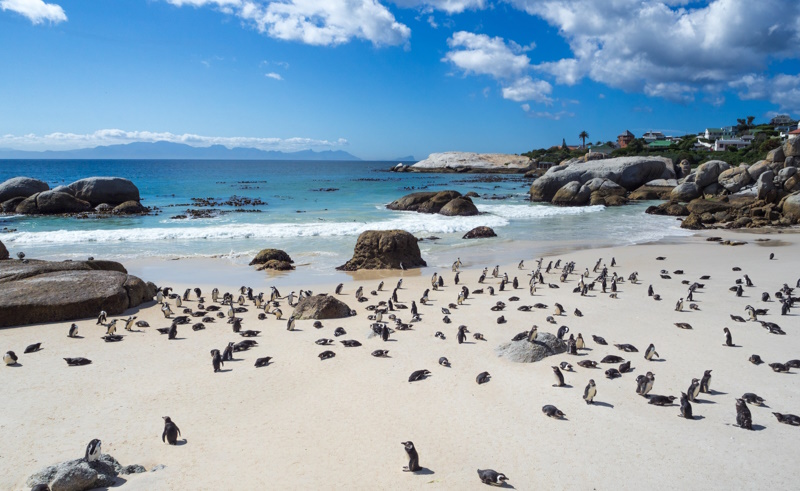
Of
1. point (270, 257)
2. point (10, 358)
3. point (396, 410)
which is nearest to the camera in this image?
point (396, 410)

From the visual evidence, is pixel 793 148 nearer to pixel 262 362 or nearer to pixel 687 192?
pixel 687 192

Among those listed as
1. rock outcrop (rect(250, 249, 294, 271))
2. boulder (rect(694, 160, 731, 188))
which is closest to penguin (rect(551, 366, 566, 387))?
rock outcrop (rect(250, 249, 294, 271))

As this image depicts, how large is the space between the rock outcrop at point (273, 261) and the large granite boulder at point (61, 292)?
4905 millimetres

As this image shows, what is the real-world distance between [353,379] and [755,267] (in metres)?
15.9

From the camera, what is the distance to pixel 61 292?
1225cm

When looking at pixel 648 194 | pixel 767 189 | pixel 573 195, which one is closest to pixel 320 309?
pixel 767 189

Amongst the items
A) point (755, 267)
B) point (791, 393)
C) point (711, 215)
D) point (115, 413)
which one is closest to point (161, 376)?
point (115, 413)

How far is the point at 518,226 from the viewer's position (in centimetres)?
3158

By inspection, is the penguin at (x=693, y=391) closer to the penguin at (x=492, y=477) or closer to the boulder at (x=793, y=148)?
the penguin at (x=492, y=477)

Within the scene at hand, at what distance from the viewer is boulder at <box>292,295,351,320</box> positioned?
1223 centimetres

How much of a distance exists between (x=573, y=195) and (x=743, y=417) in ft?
136

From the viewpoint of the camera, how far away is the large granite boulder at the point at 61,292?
460 inches

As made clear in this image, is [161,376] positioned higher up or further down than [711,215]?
further down

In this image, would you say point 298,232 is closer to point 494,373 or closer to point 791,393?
point 494,373
